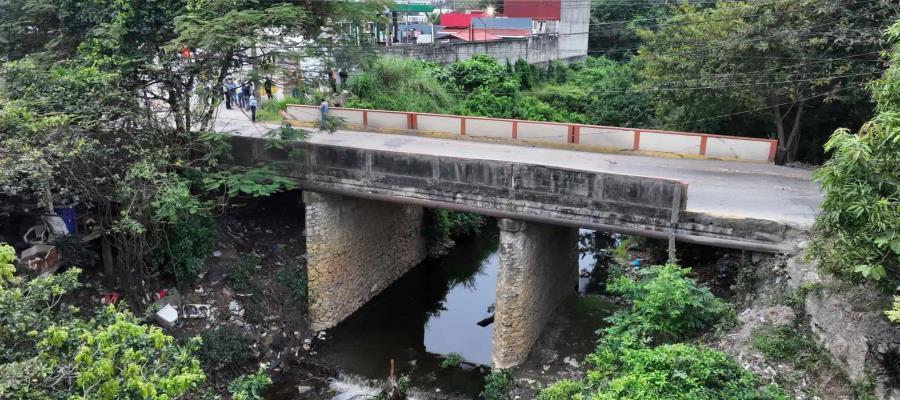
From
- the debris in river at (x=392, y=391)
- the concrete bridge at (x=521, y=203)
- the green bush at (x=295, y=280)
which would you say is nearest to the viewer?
the concrete bridge at (x=521, y=203)

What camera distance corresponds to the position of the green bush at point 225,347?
12680 millimetres

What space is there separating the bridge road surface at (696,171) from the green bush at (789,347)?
244cm

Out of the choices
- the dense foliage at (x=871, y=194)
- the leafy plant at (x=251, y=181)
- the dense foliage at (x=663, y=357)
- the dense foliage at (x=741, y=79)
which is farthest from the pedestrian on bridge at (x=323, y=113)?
the dense foliage at (x=871, y=194)

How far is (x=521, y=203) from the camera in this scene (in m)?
12.6

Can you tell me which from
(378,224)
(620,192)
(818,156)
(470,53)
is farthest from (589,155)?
(470,53)

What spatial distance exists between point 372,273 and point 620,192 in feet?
26.4

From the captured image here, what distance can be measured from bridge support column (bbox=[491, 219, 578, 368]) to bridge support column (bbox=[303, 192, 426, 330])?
451cm

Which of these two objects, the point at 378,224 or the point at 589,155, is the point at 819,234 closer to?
the point at 589,155

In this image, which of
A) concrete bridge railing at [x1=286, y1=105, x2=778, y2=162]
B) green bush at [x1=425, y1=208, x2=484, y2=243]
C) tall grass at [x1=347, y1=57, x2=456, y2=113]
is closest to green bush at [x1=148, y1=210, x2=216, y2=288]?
concrete bridge railing at [x1=286, y1=105, x2=778, y2=162]

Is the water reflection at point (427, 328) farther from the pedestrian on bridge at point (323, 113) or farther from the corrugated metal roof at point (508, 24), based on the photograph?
the corrugated metal roof at point (508, 24)

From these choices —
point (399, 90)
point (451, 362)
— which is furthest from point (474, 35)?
point (451, 362)

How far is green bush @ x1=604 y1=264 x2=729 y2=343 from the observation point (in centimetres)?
987

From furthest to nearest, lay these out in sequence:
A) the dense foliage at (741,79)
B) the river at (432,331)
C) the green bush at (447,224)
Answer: the green bush at (447,224), the dense foliage at (741,79), the river at (432,331)

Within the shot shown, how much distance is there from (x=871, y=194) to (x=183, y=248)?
12.7 m
